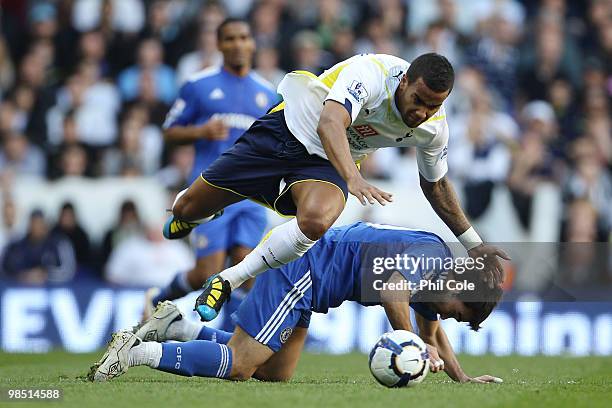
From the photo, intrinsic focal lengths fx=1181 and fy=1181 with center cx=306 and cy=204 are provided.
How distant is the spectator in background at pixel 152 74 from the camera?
1466 centimetres

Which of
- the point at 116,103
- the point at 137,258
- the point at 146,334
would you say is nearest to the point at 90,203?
the point at 137,258

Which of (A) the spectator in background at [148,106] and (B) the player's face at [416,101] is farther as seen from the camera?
(A) the spectator in background at [148,106]

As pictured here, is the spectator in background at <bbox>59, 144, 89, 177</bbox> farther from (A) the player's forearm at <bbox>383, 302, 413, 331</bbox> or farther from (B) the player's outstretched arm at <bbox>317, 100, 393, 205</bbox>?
(A) the player's forearm at <bbox>383, 302, 413, 331</bbox>

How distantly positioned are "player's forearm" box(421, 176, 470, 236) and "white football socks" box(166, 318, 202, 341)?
6.04 ft

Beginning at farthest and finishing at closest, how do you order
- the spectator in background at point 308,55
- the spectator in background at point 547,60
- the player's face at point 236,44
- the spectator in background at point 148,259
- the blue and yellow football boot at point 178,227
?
the spectator in background at point 547,60
the spectator in background at point 308,55
the spectator in background at point 148,259
the player's face at point 236,44
the blue and yellow football boot at point 178,227

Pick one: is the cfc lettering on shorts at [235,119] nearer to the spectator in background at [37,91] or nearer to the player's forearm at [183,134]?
the player's forearm at [183,134]

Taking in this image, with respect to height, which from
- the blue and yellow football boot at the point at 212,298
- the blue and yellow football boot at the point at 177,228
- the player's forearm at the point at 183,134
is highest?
the player's forearm at the point at 183,134

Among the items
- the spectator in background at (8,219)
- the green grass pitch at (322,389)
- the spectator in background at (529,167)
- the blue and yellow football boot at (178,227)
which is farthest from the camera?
the spectator in background at (529,167)

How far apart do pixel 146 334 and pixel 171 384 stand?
59 centimetres

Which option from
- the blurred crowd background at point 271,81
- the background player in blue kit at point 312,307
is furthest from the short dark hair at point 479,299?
the blurred crowd background at point 271,81

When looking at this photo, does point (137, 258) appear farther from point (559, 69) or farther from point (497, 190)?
point (559, 69)

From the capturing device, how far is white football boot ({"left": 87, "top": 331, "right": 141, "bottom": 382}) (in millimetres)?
6754

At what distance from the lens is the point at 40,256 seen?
1255 cm

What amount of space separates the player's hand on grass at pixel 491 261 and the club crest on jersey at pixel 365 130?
1034 millimetres
